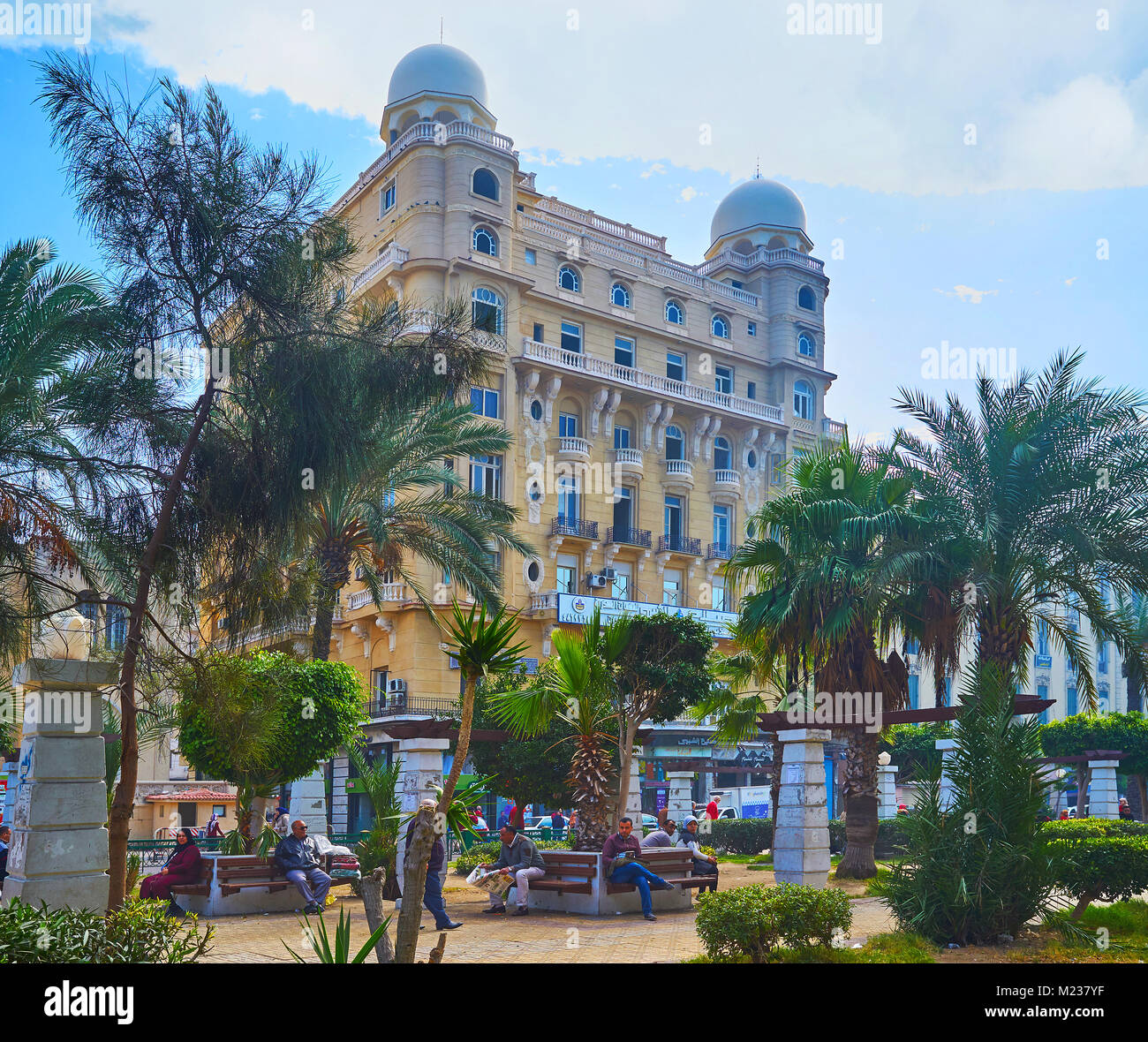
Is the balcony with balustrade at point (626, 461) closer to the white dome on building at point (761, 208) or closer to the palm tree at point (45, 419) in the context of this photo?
the white dome on building at point (761, 208)

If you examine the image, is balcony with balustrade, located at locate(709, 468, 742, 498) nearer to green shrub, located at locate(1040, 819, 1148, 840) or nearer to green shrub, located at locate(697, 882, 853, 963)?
green shrub, located at locate(1040, 819, 1148, 840)

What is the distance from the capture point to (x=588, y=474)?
1699 inches

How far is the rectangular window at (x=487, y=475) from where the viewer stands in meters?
40.2

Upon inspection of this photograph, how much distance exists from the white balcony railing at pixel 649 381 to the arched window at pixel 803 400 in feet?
5.96

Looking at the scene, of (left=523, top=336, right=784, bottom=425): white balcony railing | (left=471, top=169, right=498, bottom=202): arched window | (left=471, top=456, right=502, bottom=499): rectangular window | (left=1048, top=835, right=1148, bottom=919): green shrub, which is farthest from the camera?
(left=523, top=336, right=784, bottom=425): white balcony railing

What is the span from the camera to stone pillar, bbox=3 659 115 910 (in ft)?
28.7

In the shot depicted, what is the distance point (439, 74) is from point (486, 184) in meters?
4.98

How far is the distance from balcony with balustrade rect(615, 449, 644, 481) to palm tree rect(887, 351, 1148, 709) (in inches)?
984

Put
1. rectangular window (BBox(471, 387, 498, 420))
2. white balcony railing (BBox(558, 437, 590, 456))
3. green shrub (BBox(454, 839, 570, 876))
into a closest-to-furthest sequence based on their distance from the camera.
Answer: green shrub (BBox(454, 839, 570, 876)) < rectangular window (BBox(471, 387, 498, 420)) < white balcony railing (BBox(558, 437, 590, 456))

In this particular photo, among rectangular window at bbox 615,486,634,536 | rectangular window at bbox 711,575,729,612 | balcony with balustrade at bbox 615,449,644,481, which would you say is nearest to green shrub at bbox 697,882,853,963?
balcony with balustrade at bbox 615,449,644,481

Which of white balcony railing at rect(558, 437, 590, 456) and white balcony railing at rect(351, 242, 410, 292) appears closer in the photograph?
white balcony railing at rect(351, 242, 410, 292)
